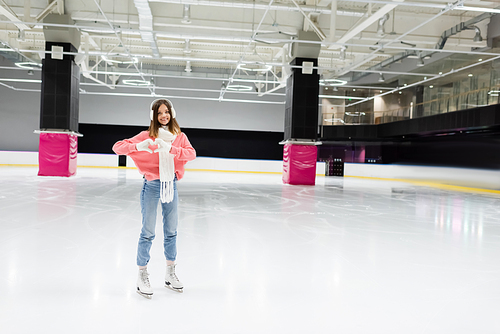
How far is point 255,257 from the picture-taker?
15.2 feet

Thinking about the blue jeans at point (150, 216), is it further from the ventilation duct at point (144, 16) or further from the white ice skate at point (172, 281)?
the ventilation duct at point (144, 16)

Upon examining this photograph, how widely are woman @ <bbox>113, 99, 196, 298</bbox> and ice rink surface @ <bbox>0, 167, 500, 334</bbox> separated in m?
0.33

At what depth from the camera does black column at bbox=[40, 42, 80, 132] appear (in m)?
16.5

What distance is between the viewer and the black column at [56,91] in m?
16.5

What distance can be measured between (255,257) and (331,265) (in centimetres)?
85

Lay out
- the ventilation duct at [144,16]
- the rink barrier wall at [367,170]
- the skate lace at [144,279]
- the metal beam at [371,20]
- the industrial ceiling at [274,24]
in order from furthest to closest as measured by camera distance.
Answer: the rink barrier wall at [367,170] → the industrial ceiling at [274,24] → the ventilation duct at [144,16] → the metal beam at [371,20] → the skate lace at [144,279]

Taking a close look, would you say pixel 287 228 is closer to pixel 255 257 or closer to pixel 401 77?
pixel 255 257

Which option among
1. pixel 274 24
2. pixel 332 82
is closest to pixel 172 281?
pixel 274 24

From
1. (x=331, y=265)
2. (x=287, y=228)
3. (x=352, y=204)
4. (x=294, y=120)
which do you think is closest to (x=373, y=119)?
(x=294, y=120)

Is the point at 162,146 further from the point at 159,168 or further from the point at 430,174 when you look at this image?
the point at 430,174

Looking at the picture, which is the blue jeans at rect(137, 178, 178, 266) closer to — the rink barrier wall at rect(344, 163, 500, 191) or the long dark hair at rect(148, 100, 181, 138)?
the long dark hair at rect(148, 100, 181, 138)

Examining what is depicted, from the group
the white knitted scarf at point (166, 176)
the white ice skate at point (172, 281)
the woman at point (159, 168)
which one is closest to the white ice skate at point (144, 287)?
the woman at point (159, 168)

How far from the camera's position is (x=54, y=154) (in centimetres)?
1658

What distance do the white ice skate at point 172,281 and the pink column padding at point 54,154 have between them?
49.1 feet
